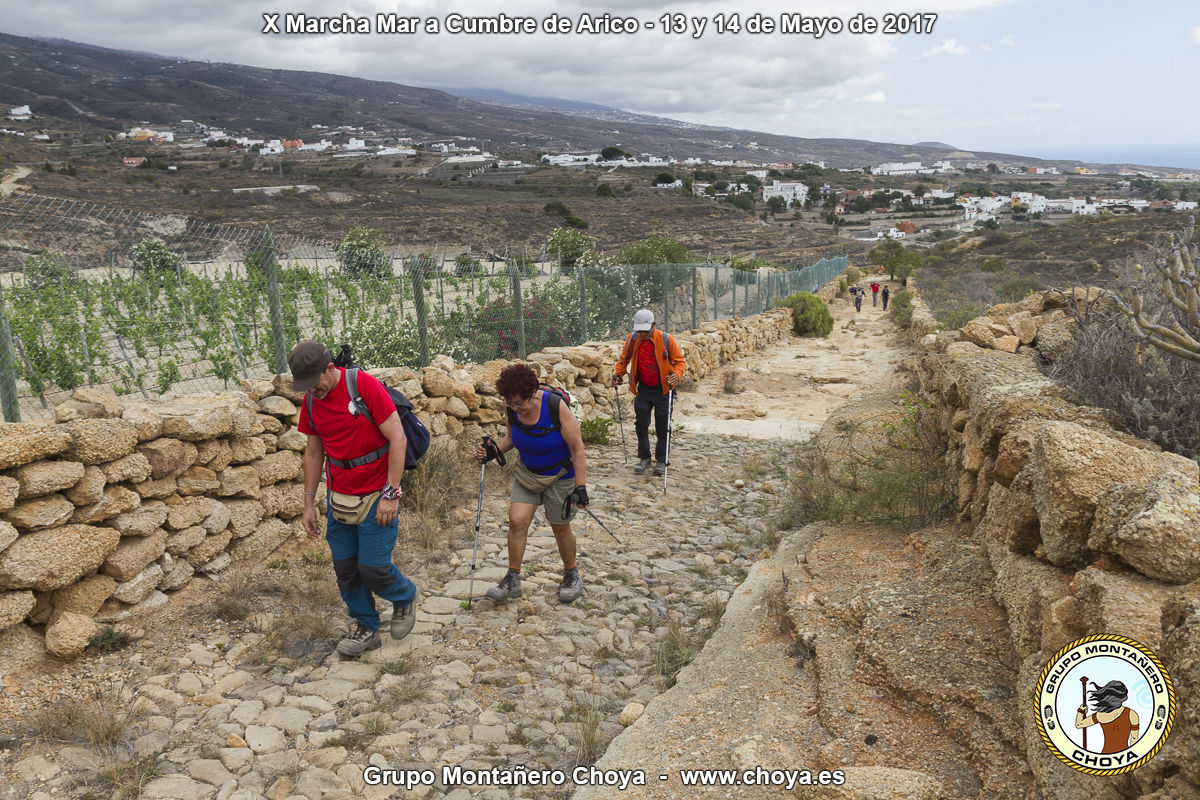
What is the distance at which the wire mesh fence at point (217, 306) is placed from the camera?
6.01 m

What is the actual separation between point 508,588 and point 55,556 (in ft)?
8.62

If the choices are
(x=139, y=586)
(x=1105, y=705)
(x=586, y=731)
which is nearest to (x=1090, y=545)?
(x=1105, y=705)

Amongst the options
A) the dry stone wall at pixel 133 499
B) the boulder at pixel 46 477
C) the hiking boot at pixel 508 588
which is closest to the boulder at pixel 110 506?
the dry stone wall at pixel 133 499

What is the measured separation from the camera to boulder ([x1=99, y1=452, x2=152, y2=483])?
4602 millimetres

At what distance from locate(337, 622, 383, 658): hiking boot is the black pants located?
169 inches

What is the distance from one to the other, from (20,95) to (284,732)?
381 ft

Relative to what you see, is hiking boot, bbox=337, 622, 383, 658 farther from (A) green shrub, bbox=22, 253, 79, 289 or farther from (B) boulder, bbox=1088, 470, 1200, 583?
(A) green shrub, bbox=22, 253, 79, 289

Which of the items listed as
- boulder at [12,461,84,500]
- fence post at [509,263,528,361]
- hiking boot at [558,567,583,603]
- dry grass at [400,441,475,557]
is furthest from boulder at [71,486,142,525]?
fence post at [509,263,528,361]

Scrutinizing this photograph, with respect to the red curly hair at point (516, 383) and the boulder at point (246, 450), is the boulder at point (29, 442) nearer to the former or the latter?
the boulder at point (246, 450)

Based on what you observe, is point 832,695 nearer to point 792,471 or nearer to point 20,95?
point 792,471

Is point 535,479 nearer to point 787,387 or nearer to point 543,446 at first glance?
point 543,446

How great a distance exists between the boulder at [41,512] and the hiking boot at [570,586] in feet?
9.91

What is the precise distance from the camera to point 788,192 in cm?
9200

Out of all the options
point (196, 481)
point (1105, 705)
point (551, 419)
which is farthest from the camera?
point (196, 481)
